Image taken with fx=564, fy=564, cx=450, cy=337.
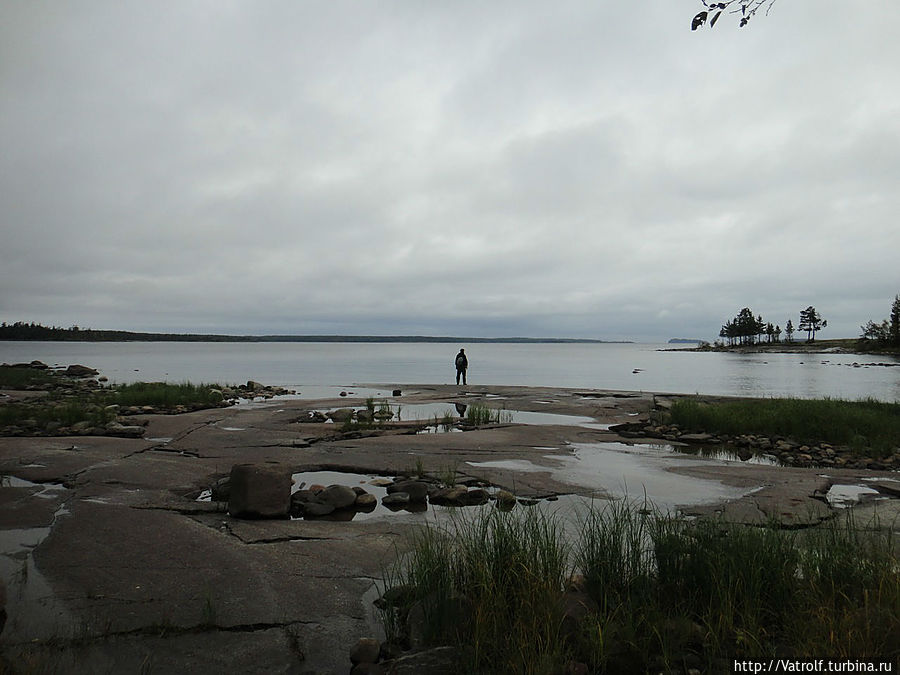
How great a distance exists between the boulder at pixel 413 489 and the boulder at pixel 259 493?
183 cm

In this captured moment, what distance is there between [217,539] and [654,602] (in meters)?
5.03

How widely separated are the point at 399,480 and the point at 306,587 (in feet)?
15.3

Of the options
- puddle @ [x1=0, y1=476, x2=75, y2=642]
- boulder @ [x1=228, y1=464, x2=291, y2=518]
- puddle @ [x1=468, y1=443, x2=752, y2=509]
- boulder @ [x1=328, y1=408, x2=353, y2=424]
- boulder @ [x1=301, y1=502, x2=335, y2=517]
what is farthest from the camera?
boulder @ [x1=328, y1=408, x2=353, y2=424]

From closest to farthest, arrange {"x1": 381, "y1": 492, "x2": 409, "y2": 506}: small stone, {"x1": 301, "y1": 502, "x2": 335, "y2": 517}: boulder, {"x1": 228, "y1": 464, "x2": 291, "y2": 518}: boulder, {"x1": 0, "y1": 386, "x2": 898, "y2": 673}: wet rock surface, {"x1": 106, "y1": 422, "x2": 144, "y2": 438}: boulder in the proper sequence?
{"x1": 0, "y1": 386, "x2": 898, "y2": 673}: wet rock surface
{"x1": 228, "y1": 464, "x2": 291, "y2": 518}: boulder
{"x1": 301, "y1": 502, "x2": 335, "y2": 517}: boulder
{"x1": 381, "y1": 492, "x2": 409, "y2": 506}: small stone
{"x1": 106, "y1": 422, "x2": 144, "y2": 438}: boulder

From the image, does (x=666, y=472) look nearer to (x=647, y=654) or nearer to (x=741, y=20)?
(x=647, y=654)

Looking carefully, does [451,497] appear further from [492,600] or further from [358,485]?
[492,600]

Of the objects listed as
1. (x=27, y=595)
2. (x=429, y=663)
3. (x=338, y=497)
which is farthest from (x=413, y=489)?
(x=429, y=663)

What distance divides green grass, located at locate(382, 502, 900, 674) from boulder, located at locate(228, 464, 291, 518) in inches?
119

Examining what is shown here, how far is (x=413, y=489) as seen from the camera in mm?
9195

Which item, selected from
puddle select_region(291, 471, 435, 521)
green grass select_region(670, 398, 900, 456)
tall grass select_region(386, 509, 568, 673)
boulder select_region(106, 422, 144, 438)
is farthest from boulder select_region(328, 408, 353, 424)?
tall grass select_region(386, 509, 568, 673)

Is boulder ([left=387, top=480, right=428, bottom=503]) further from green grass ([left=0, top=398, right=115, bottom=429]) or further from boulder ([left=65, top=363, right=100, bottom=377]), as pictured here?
boulder ([left=65, top=363, right=100, bottom=377])

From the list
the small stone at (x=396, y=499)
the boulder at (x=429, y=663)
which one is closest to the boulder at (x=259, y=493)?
the small stone at (x=396, y=499)

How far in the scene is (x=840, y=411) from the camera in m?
16.8

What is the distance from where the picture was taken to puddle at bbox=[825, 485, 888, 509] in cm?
892
